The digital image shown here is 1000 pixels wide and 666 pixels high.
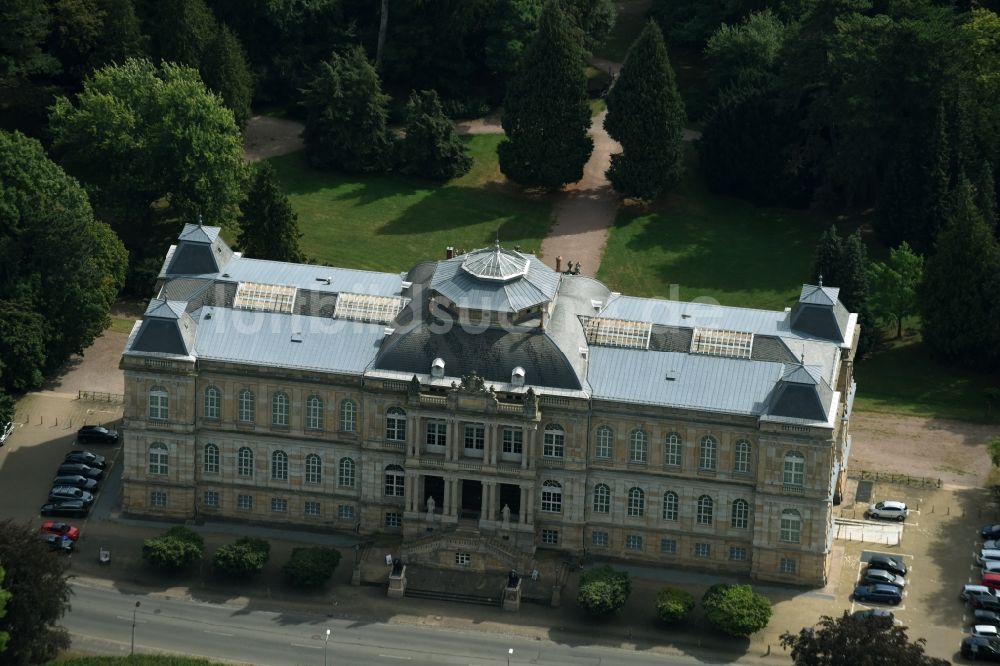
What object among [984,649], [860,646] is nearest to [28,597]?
[860,646]

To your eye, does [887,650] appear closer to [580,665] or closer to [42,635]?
[580,665]

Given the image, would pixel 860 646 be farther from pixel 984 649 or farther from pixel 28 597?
pixel 28 597

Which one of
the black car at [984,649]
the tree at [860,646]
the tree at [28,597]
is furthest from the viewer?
the black car at [984,649]

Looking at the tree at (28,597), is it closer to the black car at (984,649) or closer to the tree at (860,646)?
the tree at (860,646)

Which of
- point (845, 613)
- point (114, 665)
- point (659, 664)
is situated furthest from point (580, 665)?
point (114, 665)

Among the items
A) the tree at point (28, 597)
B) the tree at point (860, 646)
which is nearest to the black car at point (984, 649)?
the tree at point (860, 646)
